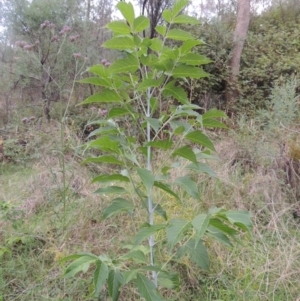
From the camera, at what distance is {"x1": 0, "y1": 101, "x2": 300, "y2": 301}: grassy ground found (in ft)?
5.31

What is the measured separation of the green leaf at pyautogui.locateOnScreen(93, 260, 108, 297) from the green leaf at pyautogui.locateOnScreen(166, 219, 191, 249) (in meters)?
0.22

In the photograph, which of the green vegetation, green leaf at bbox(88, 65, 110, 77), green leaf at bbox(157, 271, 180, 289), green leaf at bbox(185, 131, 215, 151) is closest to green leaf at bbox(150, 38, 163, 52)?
the green vegetation

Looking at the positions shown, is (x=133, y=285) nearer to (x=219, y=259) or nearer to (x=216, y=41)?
(x=219, y=259)

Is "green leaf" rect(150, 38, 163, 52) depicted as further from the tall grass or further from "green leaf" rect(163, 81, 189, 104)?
the tall grass

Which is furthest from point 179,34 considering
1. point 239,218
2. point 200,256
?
point 200,256

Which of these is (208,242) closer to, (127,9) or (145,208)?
(145,208)

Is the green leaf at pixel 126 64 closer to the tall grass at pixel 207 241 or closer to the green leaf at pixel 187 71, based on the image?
the green leaf at pixel 187 71

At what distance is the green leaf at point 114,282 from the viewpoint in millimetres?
854

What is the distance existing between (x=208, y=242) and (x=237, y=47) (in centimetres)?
504

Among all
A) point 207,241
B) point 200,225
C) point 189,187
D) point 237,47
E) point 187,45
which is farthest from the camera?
point 237,47

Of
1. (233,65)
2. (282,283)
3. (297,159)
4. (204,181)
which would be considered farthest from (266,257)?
(233,65)

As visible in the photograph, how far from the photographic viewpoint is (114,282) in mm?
862

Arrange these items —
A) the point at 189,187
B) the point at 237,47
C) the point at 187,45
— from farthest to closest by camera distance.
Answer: the point at 237,47 → the point at 189,187 → the point at 187,45

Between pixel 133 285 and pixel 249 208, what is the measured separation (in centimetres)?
116
